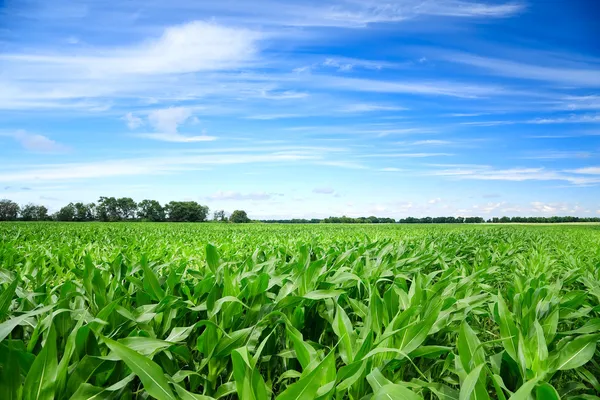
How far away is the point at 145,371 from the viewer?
55.0 inches

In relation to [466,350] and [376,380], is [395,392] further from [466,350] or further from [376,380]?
[466,350]

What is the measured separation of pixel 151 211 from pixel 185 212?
797cm

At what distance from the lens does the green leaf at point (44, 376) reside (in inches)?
57.3

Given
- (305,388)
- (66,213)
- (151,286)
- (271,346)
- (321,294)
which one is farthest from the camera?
(66,213)

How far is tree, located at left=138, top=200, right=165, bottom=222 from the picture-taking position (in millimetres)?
85375

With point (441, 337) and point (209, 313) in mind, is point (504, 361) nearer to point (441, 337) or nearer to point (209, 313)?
point (441, 337)

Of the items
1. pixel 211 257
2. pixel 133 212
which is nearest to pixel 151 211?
pixel 133 212

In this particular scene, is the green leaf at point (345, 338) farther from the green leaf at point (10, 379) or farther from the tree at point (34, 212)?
the tree at point (34, 212)

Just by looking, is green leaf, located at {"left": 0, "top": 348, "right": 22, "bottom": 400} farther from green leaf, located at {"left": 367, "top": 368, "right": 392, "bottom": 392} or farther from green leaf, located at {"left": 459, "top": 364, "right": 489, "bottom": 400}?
green leaf, located at {"left": 459, "top": 364, "right": 489, "bottom": 400}

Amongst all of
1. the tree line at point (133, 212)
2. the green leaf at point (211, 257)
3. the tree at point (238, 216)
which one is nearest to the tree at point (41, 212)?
the tree line at point (133, 212)

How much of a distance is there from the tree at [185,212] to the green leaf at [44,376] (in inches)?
3385

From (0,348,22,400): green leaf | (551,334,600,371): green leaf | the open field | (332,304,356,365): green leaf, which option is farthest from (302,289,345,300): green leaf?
(0,348,22,400): green leaf

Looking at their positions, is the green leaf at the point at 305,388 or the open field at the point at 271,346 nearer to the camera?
the green leaf at the point at 305,388

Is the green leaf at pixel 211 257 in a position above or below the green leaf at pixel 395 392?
above
